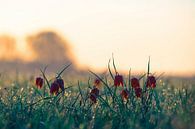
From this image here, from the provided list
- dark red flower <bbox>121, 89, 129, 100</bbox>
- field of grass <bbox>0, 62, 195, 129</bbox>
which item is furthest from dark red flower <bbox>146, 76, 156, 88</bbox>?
dark red flower <bbox>121, 89, 129, 100</bbox>

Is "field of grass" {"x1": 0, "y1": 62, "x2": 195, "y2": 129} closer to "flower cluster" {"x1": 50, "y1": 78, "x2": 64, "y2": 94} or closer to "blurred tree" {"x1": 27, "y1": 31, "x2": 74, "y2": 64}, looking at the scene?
"flower cluster" {"x1": 50, "y1": 78, "x2": 64, "y2": 94}

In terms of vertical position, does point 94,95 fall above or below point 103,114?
above

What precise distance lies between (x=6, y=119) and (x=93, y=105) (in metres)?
0.86

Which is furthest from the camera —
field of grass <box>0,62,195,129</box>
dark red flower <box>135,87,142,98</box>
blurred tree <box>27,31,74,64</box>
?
blurred tree <box>27,31,74,64</box>

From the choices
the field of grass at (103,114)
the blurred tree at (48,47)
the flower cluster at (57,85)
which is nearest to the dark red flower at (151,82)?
the field of grass at (103,114)

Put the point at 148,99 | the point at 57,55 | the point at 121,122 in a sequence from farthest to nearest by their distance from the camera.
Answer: the point at 57,55, the point at 148,99, the point at 121,122

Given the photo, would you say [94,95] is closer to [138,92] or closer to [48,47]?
[138,92]

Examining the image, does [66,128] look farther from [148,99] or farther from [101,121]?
[148,99]

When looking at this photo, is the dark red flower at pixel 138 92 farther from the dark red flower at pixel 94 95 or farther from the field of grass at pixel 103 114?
the dark red flower at pixel 94 95

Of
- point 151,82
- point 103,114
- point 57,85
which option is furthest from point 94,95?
point 151,82

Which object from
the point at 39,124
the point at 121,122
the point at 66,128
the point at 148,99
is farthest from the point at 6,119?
the point at 148,99

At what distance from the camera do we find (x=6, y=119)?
4.31 meters

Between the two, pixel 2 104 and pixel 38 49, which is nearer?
pixel 2 104

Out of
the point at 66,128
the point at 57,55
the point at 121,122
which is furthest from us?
the point at 57,55
